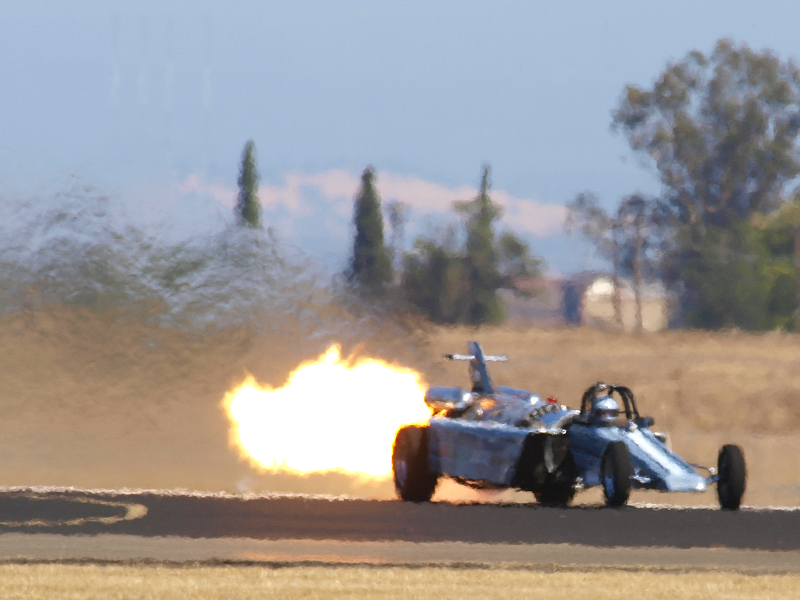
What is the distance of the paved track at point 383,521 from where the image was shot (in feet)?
57.9

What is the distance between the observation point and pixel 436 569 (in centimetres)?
1491

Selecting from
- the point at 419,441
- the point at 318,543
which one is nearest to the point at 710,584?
the point at 318,543

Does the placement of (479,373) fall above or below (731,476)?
above

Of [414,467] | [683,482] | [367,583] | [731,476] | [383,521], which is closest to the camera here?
[367,583]

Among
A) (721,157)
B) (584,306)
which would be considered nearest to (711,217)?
(721,157)

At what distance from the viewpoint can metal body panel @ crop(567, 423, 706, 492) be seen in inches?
803

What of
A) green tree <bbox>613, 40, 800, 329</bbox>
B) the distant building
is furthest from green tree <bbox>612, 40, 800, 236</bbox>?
the distant building

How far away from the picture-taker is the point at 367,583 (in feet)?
46.3

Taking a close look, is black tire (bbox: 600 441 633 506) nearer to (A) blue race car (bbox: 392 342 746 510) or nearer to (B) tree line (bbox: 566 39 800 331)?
(A) blue race car (bbox: 392 342 746 510)

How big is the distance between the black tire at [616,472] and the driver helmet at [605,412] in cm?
106

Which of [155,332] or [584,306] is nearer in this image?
[155,332]

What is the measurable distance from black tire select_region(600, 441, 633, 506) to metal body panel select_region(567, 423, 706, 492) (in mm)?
284

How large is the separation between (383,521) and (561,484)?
362 cm

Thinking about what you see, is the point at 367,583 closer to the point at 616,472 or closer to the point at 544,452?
the point at 616,472
